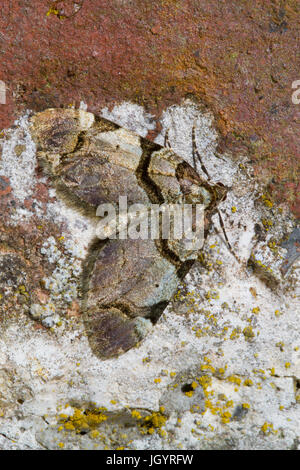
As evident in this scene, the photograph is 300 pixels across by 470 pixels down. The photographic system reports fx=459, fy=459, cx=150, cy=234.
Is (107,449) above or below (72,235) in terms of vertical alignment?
below

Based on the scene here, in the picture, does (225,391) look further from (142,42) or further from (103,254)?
(142,42)

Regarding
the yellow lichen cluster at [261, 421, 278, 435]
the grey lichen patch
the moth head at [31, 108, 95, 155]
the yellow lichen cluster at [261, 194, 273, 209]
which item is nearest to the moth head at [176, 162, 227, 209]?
the yellow lichen cluster at [261, 194, 273, 209]

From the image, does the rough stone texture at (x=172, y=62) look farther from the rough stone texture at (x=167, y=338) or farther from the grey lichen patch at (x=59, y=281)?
the grey lichen patch at (x=59, y=281)

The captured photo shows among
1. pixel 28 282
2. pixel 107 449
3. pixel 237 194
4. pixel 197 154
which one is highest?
pixel 197 154

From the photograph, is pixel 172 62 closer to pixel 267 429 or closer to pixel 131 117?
pixel 131 117

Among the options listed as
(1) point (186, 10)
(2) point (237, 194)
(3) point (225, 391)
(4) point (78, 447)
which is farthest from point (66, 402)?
(1) point (186, 10)

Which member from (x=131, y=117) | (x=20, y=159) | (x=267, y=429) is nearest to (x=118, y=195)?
(x=131, y=117)
